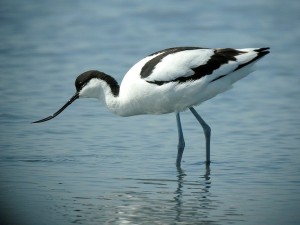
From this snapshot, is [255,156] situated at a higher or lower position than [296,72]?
lower

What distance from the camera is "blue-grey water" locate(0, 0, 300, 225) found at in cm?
759

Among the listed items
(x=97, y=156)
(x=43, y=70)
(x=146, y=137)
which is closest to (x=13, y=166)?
(x=97, y=156)

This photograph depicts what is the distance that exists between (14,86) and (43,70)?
105 centimetres

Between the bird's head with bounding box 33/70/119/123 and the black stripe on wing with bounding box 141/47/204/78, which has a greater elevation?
the black stripe on wing with bounding box 141/47/204/78

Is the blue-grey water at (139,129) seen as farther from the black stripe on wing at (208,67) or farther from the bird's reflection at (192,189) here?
the black stripe on wing at (208,67)

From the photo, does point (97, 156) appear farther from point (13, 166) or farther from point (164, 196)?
point (164, 196)

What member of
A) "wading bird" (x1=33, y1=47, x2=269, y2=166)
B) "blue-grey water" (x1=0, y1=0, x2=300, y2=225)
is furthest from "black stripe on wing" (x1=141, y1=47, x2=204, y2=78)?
"blue-grey water" (x1=0, y1=0, x2=300, y2=225)

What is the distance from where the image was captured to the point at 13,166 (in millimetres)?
9000

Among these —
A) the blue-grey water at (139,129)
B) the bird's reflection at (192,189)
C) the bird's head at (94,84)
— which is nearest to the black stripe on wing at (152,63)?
the bird's head at (94,84)

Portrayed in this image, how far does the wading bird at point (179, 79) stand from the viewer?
9.31m

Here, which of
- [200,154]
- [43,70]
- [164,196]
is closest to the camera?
[164,196]

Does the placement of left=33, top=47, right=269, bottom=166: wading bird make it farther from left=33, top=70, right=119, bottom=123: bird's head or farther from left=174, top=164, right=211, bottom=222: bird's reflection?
left=174, top=164, right=211, bottom=222: bird's reflection

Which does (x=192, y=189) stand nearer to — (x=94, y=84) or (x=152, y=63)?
(x=152, y=63)

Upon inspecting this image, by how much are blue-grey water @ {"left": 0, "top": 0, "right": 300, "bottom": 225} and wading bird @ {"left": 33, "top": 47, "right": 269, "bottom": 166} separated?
1.70 feet
